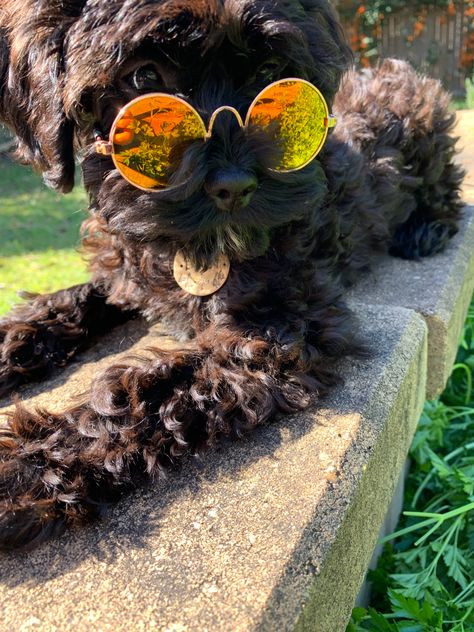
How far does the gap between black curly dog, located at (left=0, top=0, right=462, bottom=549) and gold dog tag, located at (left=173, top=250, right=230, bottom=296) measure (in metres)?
0.03

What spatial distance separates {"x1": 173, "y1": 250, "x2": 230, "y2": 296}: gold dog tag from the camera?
2.30m

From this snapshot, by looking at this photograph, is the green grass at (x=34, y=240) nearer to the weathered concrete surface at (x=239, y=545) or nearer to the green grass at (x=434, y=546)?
the green grass at (x=434, y=546)

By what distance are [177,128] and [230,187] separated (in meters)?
0.25

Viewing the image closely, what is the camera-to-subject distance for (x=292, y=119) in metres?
2.05

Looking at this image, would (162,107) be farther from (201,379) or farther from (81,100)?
(201,379)

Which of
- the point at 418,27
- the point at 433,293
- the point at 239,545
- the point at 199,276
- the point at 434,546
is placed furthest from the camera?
the point at 418,27

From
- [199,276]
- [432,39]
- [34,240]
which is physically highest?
[199,276]

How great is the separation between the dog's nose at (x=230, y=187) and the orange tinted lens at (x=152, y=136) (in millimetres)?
150

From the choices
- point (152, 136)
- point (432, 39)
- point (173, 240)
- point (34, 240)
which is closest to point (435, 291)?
point (173, 240)

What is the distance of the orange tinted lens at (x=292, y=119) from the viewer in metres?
1.95

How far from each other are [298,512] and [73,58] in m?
1.52

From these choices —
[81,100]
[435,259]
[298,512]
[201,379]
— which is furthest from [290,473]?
[435,259]

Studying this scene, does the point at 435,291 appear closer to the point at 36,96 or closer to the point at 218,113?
the point at 218,113

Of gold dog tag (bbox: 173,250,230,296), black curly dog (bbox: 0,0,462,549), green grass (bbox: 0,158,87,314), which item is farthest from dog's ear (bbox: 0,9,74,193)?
green grass (bbox: 0,158,87,314)
